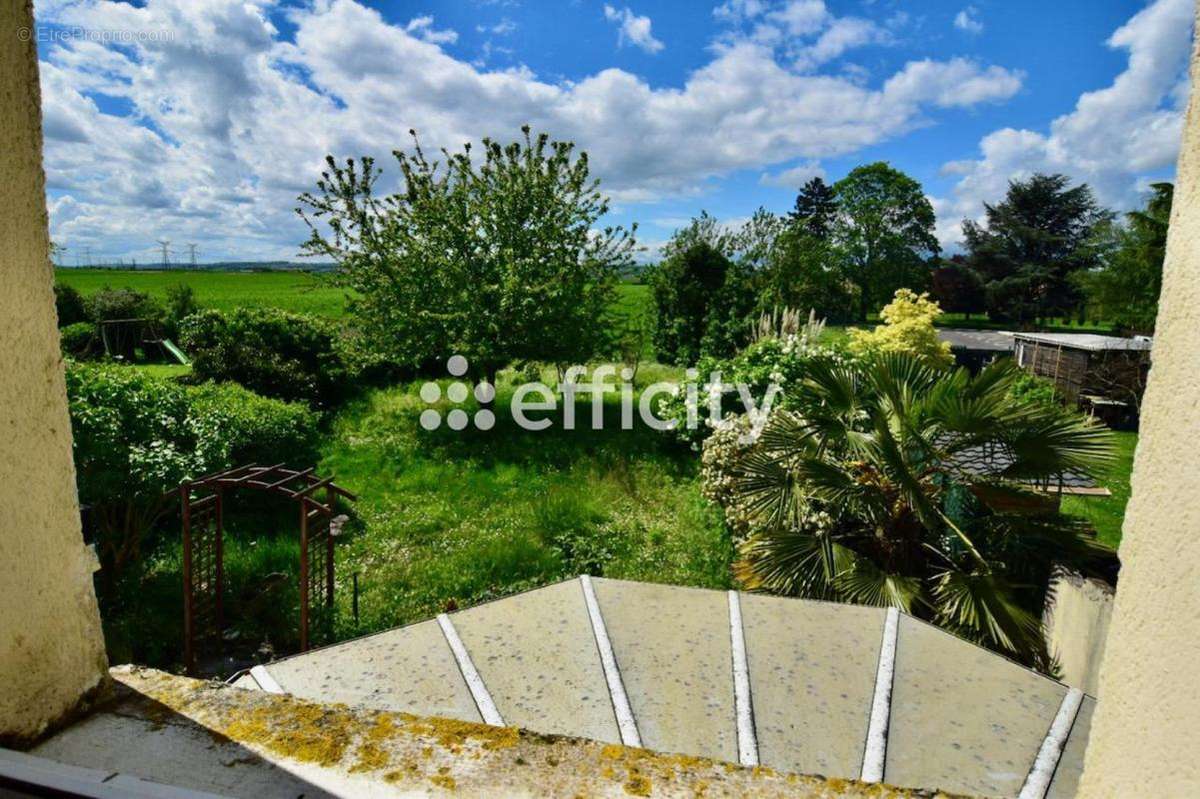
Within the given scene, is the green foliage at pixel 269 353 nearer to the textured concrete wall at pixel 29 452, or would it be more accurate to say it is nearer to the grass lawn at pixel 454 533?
the grass lawn at pixel 454 533

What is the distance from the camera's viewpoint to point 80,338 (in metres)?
17.6

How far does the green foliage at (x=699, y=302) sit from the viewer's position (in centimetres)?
2041

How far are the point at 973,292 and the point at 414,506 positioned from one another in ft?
154

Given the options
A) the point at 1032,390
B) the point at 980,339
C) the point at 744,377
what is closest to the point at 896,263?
the point at 980,339

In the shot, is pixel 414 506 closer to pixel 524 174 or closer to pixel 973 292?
pixel 524 174

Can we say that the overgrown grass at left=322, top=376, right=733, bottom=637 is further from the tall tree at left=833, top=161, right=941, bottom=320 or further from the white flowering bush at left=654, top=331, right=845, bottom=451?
the tall tree at left=833, top=161, right=941, bottom=320

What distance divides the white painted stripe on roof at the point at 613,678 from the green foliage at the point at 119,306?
19.7 meters

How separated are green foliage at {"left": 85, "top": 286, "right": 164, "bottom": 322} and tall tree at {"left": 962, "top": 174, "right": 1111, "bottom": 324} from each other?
4569cm

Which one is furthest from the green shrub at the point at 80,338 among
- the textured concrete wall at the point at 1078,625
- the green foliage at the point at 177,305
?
the textured concrete wall at the point at 1078,625

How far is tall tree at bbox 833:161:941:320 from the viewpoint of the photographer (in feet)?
131

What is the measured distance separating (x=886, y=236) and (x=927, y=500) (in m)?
38.6

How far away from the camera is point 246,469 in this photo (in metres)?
7.05

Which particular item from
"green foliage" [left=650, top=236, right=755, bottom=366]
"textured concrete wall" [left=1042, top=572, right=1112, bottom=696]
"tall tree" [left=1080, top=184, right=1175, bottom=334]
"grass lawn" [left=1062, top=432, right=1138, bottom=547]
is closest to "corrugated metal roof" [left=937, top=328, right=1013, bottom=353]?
"tall tree" [left=1080, top=184, right=1175, bottom=334]

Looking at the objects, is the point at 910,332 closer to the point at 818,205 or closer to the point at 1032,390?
the point at 1032,390
